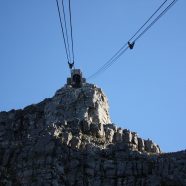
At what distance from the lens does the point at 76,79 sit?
106m

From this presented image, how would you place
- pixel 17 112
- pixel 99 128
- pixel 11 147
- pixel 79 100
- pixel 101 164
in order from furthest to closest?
pixel 17 112
pixel 79 100
pixel 99 128
pixel 11 147
pixel 101 164

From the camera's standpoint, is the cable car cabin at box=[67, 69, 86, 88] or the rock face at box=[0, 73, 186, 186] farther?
the cable car cabin at box=[67, 69, 86, 88]

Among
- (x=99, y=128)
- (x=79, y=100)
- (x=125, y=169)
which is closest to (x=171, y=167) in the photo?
(x=125, y=169)

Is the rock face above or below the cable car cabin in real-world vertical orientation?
below

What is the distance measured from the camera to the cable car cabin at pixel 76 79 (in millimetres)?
104925

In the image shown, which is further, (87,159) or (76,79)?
(76,79)

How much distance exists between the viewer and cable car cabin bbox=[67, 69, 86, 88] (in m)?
105

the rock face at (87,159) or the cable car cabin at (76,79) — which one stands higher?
the cable car cabin at (76,79)

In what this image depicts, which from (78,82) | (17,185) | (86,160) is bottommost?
(17,185)

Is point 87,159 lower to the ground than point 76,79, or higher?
lower

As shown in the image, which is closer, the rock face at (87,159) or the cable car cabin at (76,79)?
the rock face at (87,159)

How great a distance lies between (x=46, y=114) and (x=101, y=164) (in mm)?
33408

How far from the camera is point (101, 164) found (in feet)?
220

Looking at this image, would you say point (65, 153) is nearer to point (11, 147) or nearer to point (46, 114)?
point (11, 147)
